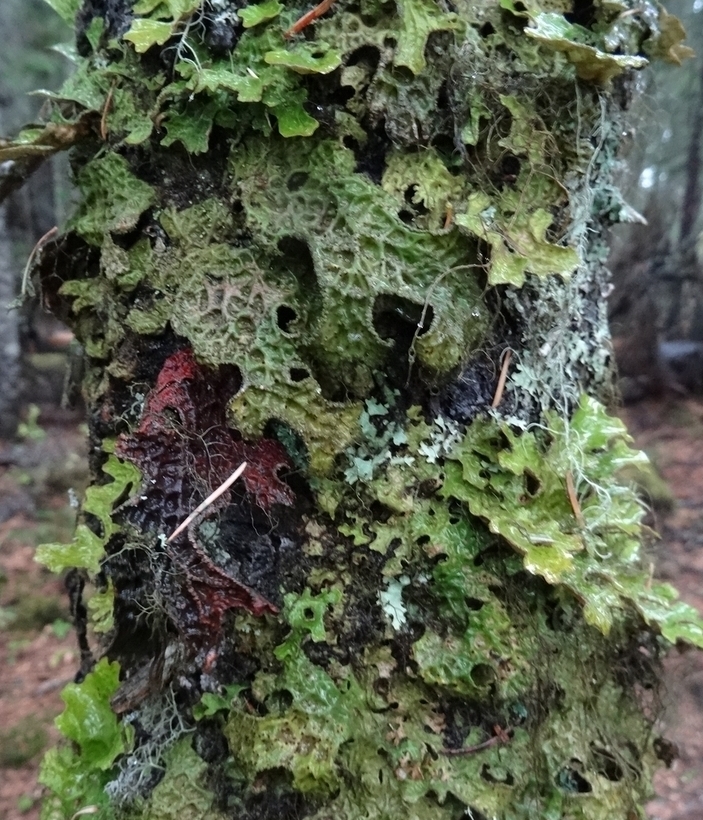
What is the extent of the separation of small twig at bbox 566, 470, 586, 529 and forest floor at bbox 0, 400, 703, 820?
0.48m

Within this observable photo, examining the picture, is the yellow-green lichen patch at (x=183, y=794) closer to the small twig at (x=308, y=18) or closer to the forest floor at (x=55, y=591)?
the forest floor at (x=55, y=591)

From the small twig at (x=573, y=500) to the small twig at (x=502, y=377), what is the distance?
0.21 m

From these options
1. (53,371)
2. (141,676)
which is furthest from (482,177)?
(53,371)

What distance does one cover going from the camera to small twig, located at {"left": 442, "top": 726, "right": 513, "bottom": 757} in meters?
1.20

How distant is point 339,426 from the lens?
3.91ft

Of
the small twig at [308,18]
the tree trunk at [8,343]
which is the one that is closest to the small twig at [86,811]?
the small twig at [308,18]

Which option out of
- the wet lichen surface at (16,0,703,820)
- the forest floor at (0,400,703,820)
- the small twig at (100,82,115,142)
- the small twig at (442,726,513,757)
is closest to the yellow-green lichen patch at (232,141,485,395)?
the wet lichen surface at (16,0,703,820)

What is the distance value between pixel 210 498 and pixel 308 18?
3.03ft

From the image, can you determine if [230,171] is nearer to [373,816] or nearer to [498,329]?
[498,329]

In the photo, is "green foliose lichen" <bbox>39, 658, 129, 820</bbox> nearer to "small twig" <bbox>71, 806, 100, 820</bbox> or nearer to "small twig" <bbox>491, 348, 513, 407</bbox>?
"small twig" <bbox>71, 806, 100, 820</bbox>

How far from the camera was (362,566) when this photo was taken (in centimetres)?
123

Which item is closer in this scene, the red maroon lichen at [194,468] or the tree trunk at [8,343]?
the red maroon lichen at [194,468]

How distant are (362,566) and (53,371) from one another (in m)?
7.02

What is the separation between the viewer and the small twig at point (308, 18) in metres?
1.18
